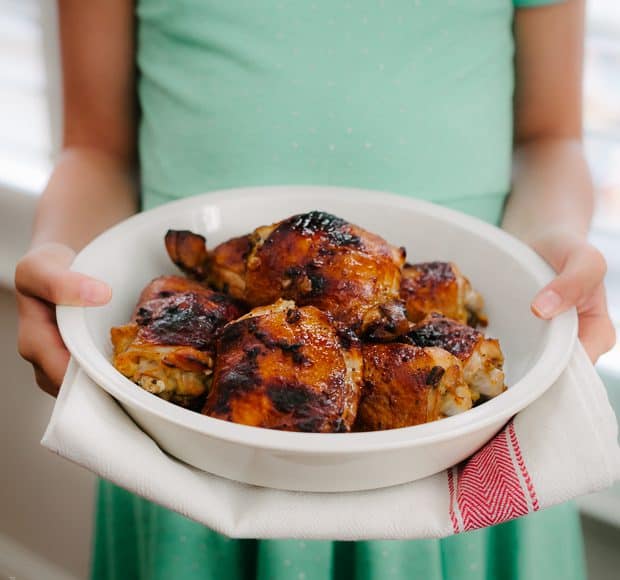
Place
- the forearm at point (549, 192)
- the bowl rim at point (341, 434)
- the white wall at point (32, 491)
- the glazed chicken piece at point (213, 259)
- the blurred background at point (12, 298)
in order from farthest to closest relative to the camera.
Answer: the white wall at point (32, 491) → the blurred background at point (12, 298) → the forearm at point (549, 192) → the glazed chicken piece at point (213, 259) → the bowl rim at point (341, 434)

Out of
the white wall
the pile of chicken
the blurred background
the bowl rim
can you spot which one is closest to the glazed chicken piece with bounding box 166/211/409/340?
the pile of chicken

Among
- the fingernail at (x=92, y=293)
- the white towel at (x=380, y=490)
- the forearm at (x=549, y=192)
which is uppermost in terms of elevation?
the fingernail at (x=92, y=293)

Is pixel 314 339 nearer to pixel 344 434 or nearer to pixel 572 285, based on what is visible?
pixel 344 434

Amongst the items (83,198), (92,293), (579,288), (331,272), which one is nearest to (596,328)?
(579,288)

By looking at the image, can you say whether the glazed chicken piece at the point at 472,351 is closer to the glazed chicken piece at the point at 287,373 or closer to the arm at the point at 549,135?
the glazed chicken piece at the point at 287,373

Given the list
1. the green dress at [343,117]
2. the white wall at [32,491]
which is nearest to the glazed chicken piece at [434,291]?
the green dress at [343,117]

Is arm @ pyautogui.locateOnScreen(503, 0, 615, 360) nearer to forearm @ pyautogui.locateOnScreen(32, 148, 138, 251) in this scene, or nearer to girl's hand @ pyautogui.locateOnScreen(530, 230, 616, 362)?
girl's hand @ pyautogui.locateOnScreen(530, 230, 616, 362)
